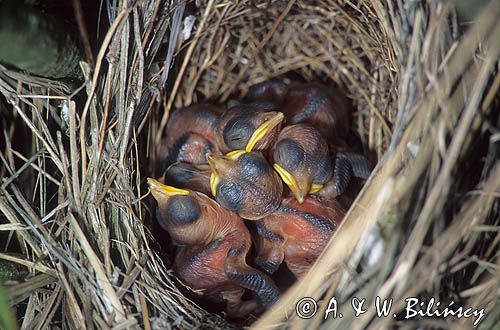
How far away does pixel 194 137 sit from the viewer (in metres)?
1.49

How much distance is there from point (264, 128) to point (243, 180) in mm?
150

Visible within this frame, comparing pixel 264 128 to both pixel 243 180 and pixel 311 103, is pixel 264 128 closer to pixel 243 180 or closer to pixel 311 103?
pixel 243 180

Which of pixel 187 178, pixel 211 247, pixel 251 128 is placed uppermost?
pixel 251 128

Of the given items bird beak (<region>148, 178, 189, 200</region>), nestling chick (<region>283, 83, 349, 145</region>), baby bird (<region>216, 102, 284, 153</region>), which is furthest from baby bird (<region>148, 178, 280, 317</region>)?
nestling chick (<region>283, 83, 349, 145</region>)

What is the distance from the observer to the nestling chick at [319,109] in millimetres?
1521

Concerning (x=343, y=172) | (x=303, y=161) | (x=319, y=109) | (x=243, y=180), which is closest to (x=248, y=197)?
(x=243, y=180)

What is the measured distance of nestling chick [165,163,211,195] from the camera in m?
1.41

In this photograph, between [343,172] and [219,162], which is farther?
[343,172]

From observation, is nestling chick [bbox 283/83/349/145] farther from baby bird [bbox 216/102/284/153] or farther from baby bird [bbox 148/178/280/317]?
baby bird [bbox 148/178/280/317]

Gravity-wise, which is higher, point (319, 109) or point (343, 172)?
point (319, 109)

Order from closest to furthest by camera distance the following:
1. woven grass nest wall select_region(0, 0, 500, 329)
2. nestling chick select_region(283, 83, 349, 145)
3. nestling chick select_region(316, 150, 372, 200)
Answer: woven grass nest wall select_region(0, 0, 500, 329) < nestling chick select_region(316, 150, 372, 200) < nestling chick select_region(283, 83, 349, 145)

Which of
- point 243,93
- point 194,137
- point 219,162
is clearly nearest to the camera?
point 219,162

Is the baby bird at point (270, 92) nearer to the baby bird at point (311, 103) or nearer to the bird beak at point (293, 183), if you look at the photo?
the baby bird at point (311, 103)

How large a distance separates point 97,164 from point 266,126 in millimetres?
417
